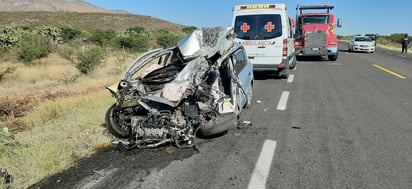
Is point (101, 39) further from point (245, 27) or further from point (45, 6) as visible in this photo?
point (45, 6)

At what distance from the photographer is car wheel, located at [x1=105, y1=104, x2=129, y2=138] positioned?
6152 millimetres

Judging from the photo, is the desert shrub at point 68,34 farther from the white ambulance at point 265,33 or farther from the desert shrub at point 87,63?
the white ambulance at point 265,33

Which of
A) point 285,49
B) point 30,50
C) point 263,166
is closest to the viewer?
point 263,166

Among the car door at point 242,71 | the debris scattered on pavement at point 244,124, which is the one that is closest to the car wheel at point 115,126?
the debris scattered on pavement at point 244,124

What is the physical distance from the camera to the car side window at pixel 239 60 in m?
7.57

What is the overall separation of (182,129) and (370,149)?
2782 millimetres

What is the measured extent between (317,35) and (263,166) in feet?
60.6

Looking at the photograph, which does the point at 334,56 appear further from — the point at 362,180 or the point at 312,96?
the point at 362,180

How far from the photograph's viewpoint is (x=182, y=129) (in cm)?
566

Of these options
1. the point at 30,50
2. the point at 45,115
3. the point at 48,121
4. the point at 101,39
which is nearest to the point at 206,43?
the point at 48,121

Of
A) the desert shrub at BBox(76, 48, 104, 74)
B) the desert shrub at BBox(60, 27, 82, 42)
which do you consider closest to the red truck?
the desert shrub at BBox(76, 48, 104, 74)

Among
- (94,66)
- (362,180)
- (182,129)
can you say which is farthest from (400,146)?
(94,66)

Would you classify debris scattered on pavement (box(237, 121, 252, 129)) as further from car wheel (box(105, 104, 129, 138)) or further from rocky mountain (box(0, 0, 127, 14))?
rocky mountain (box(0, 0, 127, 14))

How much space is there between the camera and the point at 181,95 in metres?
5.56
